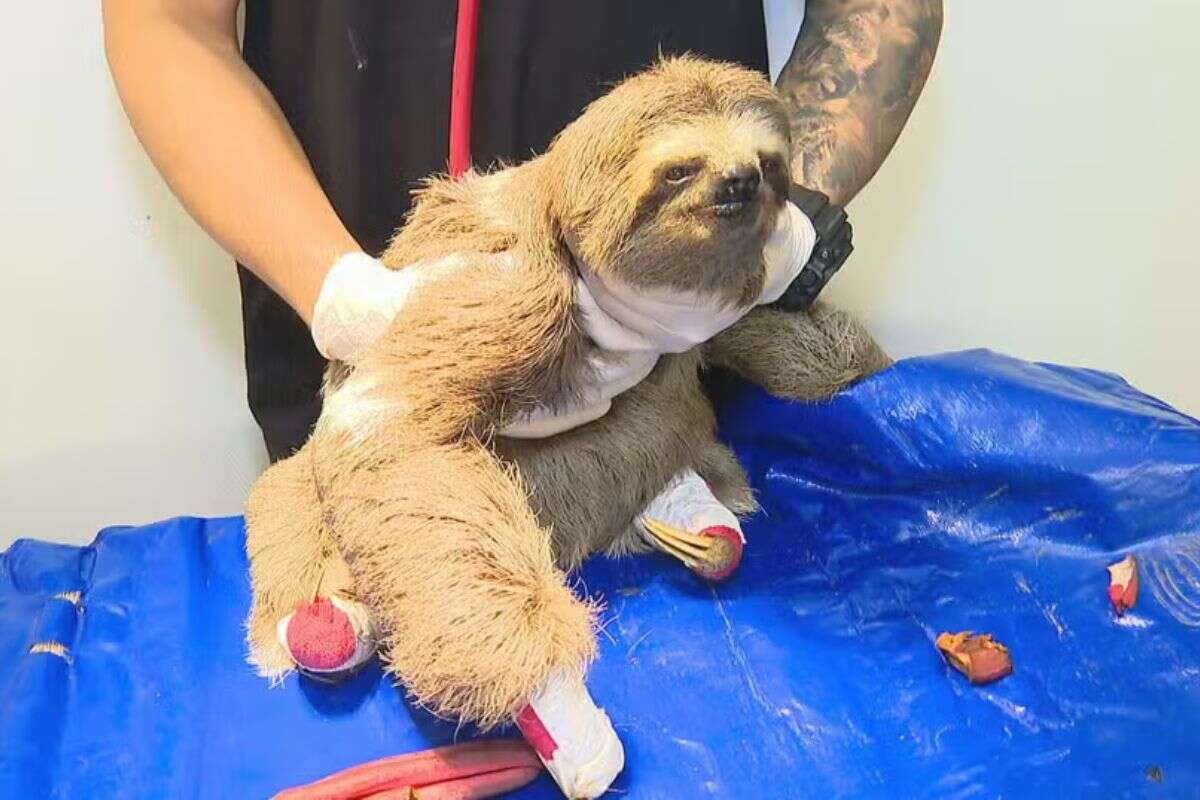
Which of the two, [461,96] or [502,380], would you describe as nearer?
[502,380]

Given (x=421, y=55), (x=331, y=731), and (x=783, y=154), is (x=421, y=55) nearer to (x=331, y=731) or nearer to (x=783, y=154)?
(x=783, y=154)

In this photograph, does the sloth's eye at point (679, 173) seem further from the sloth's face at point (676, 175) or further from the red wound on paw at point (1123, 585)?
the red wound on paw at point (1123, 585)

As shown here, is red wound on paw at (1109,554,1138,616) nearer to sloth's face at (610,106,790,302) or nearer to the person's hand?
sloth's face at (610,106,790,302)

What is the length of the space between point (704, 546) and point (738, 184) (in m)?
0.35

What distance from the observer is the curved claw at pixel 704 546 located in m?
0.86

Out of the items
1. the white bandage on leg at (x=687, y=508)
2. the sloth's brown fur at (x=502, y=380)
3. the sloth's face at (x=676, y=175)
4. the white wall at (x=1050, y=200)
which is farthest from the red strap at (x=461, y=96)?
Answer: the white wall at (x=1050, y=200)

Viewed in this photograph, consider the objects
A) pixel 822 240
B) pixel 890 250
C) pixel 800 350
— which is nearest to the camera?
pixel 822 240

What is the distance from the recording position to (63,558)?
96cm

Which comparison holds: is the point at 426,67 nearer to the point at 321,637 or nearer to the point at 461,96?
the point at 461,96

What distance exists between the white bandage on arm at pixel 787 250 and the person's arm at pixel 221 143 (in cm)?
32

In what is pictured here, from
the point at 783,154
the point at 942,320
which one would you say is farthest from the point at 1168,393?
the point at 783,154

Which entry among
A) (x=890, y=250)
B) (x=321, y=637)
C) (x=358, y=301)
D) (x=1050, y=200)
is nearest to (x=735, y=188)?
(x=358, y=301)

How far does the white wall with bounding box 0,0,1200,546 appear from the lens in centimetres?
117

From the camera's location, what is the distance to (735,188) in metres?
0.59
